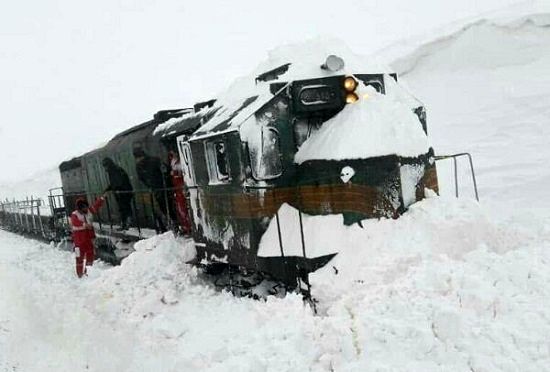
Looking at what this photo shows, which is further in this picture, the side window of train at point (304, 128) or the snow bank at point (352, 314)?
the side window of train at point (304, 128)

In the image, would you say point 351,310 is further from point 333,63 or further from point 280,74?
point 280,74

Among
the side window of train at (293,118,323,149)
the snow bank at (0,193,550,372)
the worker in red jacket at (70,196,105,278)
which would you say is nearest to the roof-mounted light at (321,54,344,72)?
the side window of train at (293,118,323,149)

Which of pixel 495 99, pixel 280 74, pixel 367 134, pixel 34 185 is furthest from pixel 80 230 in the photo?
pixel 34 185

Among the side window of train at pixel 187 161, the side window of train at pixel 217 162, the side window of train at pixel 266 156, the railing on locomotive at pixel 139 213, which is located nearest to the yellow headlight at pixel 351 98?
the side window of train at pixel 266 156

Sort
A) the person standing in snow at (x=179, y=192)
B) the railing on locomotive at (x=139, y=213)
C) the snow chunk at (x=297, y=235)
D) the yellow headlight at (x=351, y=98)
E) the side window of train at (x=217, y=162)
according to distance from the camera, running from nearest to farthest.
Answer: the snow chunk at (x=297, y=235) < the yellow headlight at (x=351, y=98) < the side window of train at (x=217, y=162) < the person standing in snow at (x=179, y=192) < the railing on locomotive at (x=139, y=213)

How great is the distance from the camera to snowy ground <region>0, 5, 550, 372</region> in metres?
3.72

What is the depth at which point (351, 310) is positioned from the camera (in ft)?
14.7

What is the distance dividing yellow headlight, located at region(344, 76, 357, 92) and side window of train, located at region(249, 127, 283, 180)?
1.00 meters

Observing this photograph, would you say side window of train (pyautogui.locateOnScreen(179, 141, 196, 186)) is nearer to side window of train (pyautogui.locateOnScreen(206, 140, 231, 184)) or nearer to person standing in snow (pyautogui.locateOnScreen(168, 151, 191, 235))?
side window of train (pyautogui.locateOnScreen(206, 140, 231, 184))

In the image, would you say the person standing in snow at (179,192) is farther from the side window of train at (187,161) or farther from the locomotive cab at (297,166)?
the locomotive cab at (297,166)

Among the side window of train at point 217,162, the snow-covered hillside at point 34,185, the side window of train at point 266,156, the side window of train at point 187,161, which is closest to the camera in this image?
the side window of train at point 266,156

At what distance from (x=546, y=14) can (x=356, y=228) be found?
65.2ft

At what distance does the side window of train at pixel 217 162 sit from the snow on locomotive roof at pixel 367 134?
96cm

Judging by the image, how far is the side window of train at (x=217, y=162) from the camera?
691 centimetres
